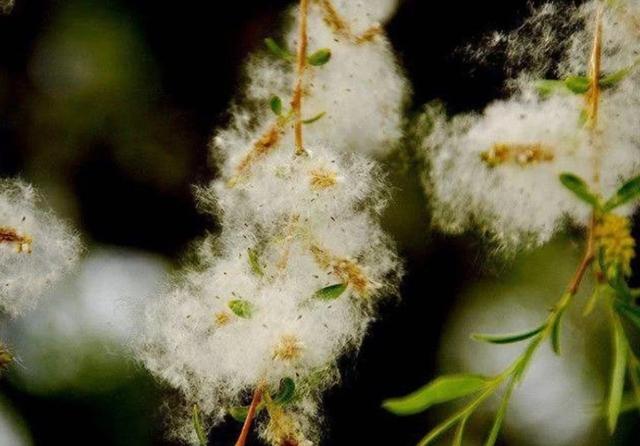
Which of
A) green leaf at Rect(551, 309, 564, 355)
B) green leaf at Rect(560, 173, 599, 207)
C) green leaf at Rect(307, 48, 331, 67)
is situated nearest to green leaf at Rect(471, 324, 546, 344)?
green leaf at Rect(551, 309, 564, 355)

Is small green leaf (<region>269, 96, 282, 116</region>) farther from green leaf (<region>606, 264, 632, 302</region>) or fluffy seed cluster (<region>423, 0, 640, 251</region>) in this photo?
green leaf (<region>606, 264, 632, 302</region>)

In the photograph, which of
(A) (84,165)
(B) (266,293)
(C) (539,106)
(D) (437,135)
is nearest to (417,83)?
(D) (437,135)

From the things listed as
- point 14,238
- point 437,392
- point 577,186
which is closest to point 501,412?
point 437,392

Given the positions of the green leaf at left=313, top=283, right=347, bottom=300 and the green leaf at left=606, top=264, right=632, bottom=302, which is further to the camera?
the green leaf at left=313, top=283, right=347, bottom=300

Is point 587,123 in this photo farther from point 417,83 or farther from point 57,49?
point 57,49

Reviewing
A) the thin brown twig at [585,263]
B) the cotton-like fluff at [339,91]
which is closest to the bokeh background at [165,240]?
the cotton-like fluff at [339,91]

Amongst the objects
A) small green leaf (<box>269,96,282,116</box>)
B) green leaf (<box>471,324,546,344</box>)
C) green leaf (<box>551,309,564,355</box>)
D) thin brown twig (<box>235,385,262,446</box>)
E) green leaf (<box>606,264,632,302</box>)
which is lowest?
thin brown twig (<box>235,385,262,446</box>)

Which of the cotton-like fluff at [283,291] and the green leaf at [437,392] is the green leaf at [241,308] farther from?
the green leaf at [437,392]

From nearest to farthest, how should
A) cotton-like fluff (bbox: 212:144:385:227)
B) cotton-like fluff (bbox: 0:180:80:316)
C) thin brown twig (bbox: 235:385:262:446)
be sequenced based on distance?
thin brown twig (bbox: 235:385:262:446) → cotton-like fluff (bbox: 212:144:385:227) → cotton-like fluff (bbox: 0:180:80:316)

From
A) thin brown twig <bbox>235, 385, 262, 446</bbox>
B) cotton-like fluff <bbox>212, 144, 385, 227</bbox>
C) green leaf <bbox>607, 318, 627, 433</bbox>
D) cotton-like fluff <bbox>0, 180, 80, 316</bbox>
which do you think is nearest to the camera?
green leaf <bbox>607, 318, 627, 433</bbox>
